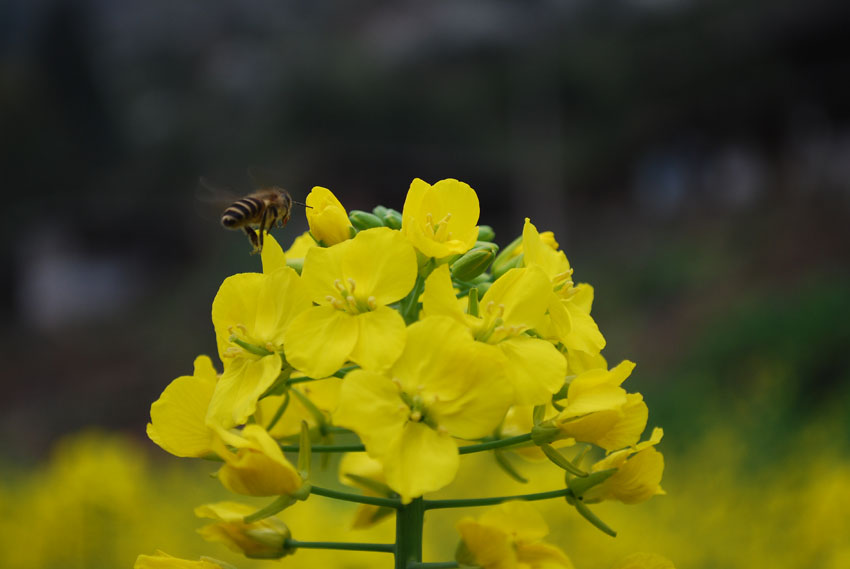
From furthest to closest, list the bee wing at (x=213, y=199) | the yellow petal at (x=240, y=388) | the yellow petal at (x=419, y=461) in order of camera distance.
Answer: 1. the bee wing at (x=213, y=199)
2. the yellow petal at (x=240, y=388)
3. the yellow petal at (x=419, y=461)

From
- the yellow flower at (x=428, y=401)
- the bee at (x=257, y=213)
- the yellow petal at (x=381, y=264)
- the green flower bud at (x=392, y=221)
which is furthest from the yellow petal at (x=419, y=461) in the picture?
the bee at (x=257, y=213)

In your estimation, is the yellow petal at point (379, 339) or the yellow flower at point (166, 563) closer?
the yellow petal at point (379, 339)

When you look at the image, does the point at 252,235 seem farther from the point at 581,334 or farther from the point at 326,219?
the point at 581,334

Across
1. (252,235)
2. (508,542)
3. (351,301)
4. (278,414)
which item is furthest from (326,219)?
(508,542)

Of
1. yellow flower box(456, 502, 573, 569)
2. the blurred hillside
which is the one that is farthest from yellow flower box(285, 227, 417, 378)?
the blurred hillside

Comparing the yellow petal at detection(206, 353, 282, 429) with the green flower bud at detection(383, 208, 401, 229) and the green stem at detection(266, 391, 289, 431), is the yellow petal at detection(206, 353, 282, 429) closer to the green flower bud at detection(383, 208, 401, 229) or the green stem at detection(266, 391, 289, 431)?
the green stem at detection(266, 391, 289, 431)

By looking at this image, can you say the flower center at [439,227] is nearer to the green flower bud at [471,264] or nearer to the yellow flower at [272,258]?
the green flower bud at [471,264]

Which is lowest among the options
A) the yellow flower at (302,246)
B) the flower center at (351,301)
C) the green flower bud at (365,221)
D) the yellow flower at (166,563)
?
the yellow flower at (166,563)

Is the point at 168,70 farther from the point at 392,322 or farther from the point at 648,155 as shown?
the point at 392,322
